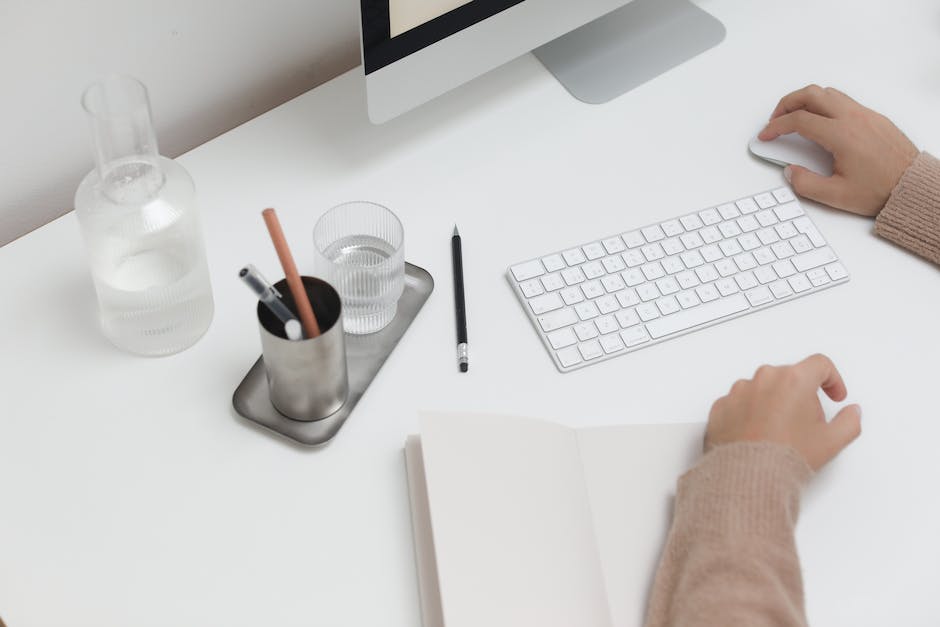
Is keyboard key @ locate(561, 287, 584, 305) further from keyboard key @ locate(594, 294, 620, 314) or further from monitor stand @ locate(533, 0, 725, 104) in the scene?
monitor stand @ locate(533, 0, 725, 104)

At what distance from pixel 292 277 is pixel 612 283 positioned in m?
0.30

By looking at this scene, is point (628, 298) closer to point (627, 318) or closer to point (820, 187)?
point (627, 318)

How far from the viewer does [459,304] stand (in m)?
0.78

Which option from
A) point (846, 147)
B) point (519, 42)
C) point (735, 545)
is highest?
point (519, 42)

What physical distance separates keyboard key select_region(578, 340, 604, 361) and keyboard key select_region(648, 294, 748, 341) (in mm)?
49

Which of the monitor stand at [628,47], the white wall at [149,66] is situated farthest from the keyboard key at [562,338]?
the white wall at [149,66]

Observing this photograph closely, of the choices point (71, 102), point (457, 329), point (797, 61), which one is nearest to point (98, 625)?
point (457, 329)

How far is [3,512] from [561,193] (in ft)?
1.77

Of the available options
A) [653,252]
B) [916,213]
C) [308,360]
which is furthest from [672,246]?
[308,360]

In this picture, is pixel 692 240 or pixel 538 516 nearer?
pixel 538 516

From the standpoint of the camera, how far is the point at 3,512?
649 mm

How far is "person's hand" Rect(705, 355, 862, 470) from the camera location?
2.27 feet

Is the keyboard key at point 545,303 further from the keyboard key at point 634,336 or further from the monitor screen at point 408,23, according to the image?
the monitor screen at point 408,23

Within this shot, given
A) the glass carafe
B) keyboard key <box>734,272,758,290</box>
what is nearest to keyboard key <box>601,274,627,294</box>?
keyboard key <box>734,272,758,290</box>
